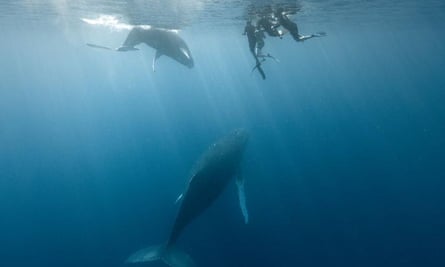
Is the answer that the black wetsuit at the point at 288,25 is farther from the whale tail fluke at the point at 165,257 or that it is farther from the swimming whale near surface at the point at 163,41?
the whale tail fluke at the point at 165,257

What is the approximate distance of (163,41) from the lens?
15352 millimetres

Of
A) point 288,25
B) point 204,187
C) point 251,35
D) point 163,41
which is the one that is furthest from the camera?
point 163,41

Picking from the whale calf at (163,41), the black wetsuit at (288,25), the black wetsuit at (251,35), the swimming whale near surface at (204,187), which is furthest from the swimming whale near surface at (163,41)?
the black wetsuit at (288,25)

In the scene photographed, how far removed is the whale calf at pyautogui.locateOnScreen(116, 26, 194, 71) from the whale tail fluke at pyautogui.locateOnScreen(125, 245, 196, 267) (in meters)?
7.00

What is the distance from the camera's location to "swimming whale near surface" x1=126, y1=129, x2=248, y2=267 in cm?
1270

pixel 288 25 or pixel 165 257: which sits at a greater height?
pixel 288 25

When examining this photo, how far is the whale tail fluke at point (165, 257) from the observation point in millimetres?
13906

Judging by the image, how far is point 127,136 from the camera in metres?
46.1

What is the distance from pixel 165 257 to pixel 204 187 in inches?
126

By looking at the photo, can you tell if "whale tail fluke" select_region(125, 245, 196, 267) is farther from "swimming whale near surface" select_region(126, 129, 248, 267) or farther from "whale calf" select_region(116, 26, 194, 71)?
"whale calf" select_region(116, 26, 194, 71)

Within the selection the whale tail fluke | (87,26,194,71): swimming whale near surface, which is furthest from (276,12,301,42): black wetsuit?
the whale tail fluke

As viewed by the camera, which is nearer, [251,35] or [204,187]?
[251,35]

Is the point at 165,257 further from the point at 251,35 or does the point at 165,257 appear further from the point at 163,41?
the point at 251,35

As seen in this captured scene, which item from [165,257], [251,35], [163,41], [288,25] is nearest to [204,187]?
[165,257]
